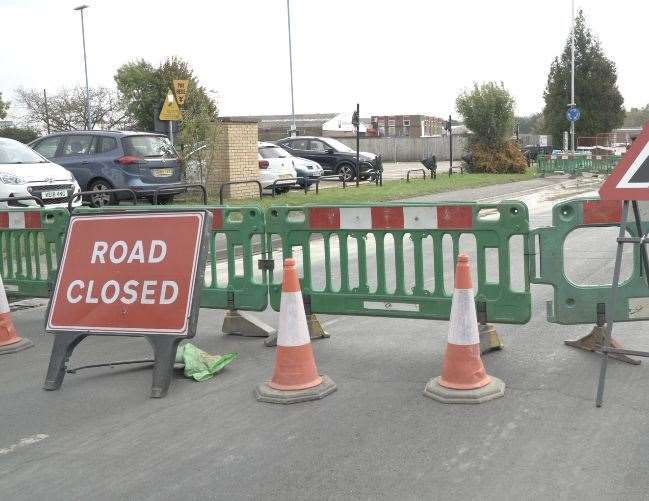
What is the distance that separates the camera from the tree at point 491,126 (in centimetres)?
3859

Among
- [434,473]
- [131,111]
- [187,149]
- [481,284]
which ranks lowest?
[434,473]

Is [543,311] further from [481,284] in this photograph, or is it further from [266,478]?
[266,478]

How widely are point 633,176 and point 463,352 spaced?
151 centimetres

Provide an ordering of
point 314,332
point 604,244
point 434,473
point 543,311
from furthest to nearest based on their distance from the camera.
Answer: point 604,244 → point 543,311 → point 314,332 → point 434,473

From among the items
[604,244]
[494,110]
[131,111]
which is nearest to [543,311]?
[604,244]

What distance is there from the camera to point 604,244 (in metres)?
12.0

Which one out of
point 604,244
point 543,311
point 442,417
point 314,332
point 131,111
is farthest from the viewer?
point 131,111

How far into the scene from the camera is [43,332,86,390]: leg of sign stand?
586 centimetres

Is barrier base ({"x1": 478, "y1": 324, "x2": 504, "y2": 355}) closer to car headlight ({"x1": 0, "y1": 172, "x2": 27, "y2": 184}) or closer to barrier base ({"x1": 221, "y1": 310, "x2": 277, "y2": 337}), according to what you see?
barrier base ({"x1": 221, "y1": 310, "x2": 277, "y2": 337})

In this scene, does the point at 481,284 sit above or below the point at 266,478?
above

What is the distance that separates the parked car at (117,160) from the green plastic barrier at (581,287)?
12.1m

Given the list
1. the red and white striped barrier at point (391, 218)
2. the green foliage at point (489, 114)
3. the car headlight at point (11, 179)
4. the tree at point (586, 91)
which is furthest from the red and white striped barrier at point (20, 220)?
the tree at point (586, 91)

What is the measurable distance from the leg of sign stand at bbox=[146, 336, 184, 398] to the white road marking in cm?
88

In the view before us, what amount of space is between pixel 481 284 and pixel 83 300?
3.01 meters
